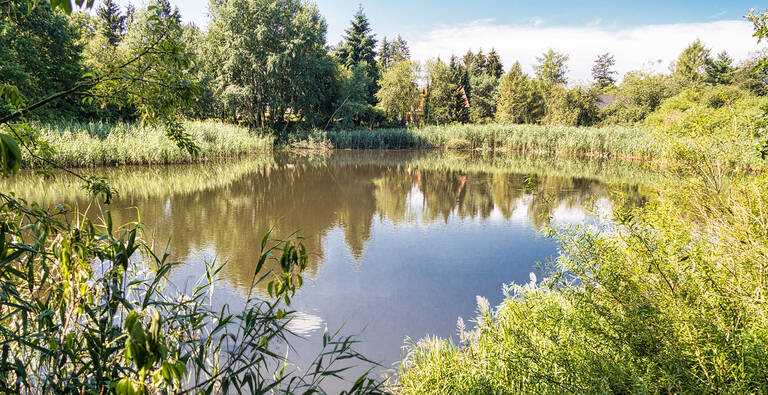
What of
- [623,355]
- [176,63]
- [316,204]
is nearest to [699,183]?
[623,355]

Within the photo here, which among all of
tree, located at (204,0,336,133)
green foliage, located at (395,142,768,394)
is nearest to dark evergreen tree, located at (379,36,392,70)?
tree, located at (204,0,336,133)

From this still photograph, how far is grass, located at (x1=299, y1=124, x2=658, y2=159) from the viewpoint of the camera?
23.7 meters

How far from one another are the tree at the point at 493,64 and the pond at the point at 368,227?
39046 mm

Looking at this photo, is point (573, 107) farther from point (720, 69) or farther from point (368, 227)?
point (368, 227)

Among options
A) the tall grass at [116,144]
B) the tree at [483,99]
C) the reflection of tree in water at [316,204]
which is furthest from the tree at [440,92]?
the tall grass at [116,144]

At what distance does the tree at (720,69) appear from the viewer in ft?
134

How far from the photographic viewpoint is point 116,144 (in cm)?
1423

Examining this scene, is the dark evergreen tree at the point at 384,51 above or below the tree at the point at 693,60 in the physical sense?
above

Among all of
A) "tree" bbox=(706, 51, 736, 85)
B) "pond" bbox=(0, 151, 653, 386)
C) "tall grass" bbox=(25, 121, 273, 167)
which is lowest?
"pond" bbox=(0, 151, 653, 386)

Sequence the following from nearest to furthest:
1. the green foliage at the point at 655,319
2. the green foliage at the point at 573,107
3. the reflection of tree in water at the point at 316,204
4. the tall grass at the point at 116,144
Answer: the green foliage at the point at 655,319 → the reflection of tree in water at the point at 316,204 → the tall grass at the point at 116,144 → the green foliage at the point at 573,107

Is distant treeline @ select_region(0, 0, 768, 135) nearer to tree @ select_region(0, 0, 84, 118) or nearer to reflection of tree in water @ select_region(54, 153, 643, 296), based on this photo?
tree @ select_region(0, 0, 84, 118)

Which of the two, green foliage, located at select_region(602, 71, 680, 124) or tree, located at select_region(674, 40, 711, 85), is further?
tree, located at select_region(674, 40, 711, 85)

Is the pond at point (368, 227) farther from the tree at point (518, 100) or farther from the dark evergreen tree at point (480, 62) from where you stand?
the dark evergreen tree at point (480, 62)

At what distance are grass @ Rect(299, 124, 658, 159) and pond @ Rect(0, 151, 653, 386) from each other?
8.94 meters
